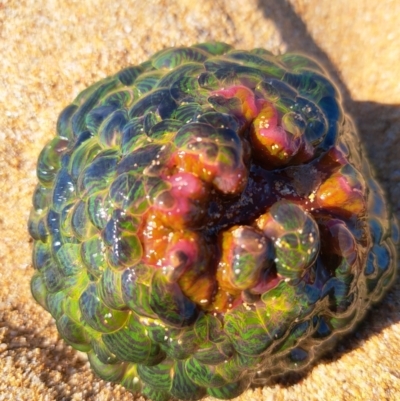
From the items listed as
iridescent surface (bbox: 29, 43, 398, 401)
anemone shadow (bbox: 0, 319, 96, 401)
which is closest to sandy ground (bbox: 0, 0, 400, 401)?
anemone shadow (bbox: 0, 319, 96, 401)

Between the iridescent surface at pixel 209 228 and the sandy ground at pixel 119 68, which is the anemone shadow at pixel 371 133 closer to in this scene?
the sandy ground at pixel 119 68

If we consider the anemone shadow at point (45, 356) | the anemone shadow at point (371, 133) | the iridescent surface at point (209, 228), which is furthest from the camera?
the anemone shadow at point (371, 133)

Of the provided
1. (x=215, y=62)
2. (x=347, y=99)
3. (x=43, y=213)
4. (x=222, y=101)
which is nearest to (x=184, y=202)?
(x=222, y=101)

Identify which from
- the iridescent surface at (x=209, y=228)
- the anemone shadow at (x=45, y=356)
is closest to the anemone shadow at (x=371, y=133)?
the iridescent surface at (x=209, y=228)

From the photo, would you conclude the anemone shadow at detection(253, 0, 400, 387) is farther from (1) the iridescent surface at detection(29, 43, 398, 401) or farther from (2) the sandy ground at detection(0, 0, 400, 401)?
(1) the iridescent surface at detection(29, 43, 398, 401)

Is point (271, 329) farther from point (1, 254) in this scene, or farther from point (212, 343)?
point (1, 254)

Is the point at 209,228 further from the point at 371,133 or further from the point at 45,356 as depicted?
the point at 371,133
